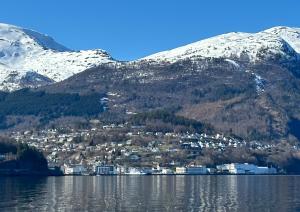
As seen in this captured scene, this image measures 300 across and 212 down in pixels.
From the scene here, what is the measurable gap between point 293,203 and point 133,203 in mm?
22112

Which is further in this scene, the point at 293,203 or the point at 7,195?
the point at 7,195

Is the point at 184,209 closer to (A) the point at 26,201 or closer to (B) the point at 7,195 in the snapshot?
(A) the point at 26,201

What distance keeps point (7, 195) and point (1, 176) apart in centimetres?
8649

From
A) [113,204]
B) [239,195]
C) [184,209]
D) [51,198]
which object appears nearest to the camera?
[184,209]

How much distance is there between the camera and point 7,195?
113812mm

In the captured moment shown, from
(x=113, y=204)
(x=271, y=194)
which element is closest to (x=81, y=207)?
(x=113, y=204)

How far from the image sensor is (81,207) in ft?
307

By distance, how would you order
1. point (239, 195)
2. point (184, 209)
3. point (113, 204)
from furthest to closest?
1. point (239, 195)
2. point (113, 204)
3. point (184, 209)

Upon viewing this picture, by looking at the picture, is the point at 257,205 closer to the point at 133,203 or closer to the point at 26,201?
the point at 133,203

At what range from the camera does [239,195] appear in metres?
120

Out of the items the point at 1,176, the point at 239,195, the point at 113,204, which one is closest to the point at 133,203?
the point at 113,204

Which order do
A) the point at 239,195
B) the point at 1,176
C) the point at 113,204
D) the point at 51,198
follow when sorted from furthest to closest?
the point at 1,176
the point at 239,195
the point at 51,198
the point at 113,204

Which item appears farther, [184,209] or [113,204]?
[113,204]

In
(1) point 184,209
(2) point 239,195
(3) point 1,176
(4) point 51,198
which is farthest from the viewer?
(3) point 1,176
